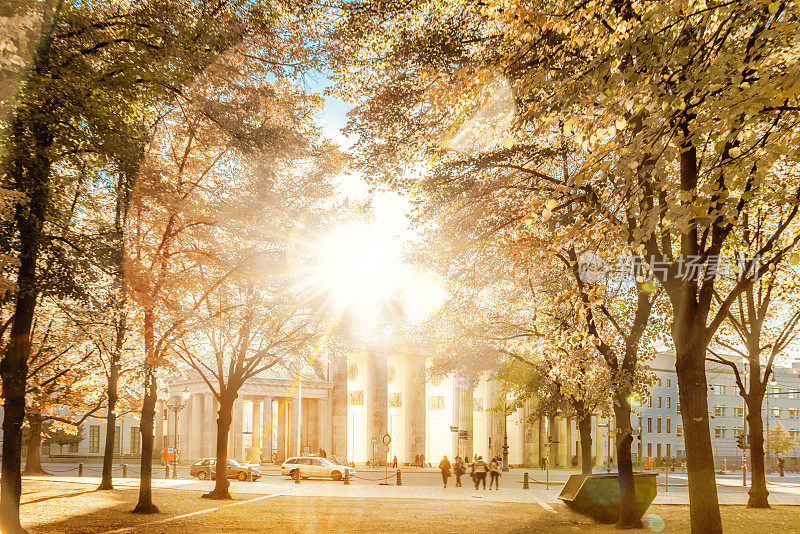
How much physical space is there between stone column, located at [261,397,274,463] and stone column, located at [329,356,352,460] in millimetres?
5973

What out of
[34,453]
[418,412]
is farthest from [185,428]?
[34,453]

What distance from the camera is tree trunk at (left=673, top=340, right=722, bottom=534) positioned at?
10609mm

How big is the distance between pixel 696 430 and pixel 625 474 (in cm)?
694

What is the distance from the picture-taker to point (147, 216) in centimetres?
2186

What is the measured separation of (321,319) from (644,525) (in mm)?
13214

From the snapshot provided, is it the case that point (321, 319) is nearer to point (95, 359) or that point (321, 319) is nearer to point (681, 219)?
point (95, 359)

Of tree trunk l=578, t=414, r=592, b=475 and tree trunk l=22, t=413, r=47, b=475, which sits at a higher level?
tree trunk l=578, t=414, r=592, b=475

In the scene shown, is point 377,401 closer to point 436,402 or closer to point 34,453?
point 436,402

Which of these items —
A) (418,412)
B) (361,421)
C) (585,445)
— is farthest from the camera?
(361,421)

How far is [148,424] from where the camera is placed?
71.5 feet

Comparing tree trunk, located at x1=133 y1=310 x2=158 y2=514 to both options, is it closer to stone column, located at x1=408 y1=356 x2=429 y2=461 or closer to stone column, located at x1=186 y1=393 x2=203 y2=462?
stone column, located at x1=408 y1=356 x2=429 y2=461

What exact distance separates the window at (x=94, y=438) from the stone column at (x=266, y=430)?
2857 centimetres

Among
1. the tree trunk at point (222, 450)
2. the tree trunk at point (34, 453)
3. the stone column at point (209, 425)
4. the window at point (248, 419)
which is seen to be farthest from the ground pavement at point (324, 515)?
the window at point (248, 419)

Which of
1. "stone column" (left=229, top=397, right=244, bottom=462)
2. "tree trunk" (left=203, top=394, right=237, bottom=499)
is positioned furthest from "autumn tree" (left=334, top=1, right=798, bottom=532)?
"stone column" (left=229, top=397, right=244, bottom=462)
